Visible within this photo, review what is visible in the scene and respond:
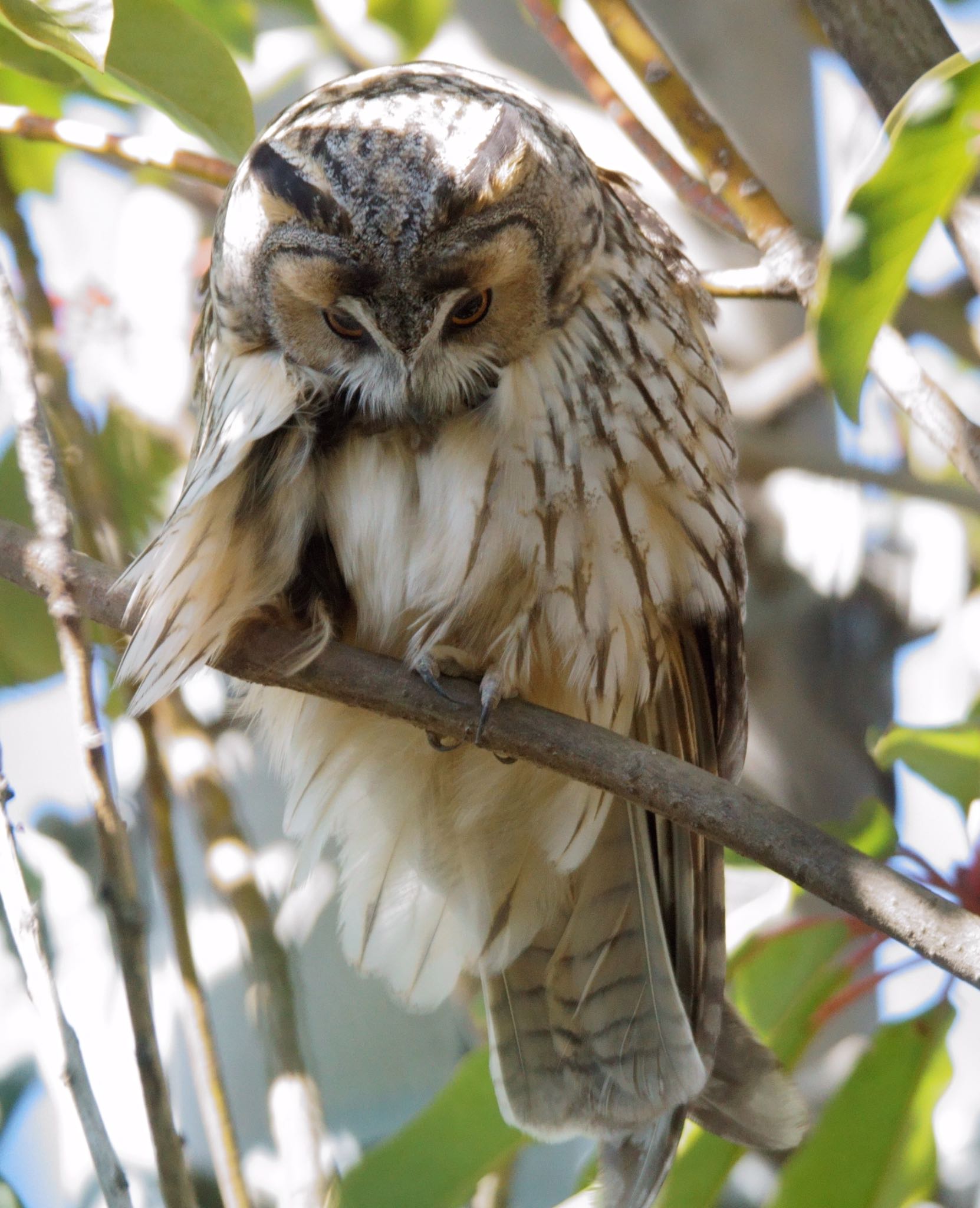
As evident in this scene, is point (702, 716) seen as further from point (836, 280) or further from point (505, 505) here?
point (836, 280)

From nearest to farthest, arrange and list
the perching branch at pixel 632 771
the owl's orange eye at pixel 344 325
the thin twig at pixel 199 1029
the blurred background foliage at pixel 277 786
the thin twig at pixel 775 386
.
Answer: the perching branch at pixel 632 771
the owl's orange eye at pixel 344 325
the thin twig at pixel 199 1029
the blurred background foliage at pixel 277 786
the thin twig at pixel 775 386

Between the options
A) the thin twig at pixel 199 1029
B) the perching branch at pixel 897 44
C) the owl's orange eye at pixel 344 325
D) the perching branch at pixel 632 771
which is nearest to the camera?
the perching branch at pixel 632 771

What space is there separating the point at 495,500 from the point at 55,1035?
60 cm

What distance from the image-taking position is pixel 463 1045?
238cm

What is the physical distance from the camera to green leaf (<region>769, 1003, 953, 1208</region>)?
148 cm

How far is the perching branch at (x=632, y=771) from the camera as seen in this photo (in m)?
0.93

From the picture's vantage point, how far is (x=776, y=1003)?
1633 millimetres

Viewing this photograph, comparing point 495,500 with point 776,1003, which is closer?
point 495,500

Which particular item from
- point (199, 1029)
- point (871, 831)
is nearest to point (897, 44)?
point (871, 831)

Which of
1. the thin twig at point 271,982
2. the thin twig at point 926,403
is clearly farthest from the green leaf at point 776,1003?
the thin twig at point 926,403

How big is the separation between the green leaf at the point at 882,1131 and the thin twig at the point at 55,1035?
2.71ft

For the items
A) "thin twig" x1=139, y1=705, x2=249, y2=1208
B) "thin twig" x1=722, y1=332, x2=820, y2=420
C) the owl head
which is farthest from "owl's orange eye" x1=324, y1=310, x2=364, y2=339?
"thin twig" x1=722, y1=332, x2=820, y2=420

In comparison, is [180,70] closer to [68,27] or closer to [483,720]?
[68,27]

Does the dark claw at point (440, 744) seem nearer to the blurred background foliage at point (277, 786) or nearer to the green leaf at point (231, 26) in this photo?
the blurred background foliage at point (277, 786)
